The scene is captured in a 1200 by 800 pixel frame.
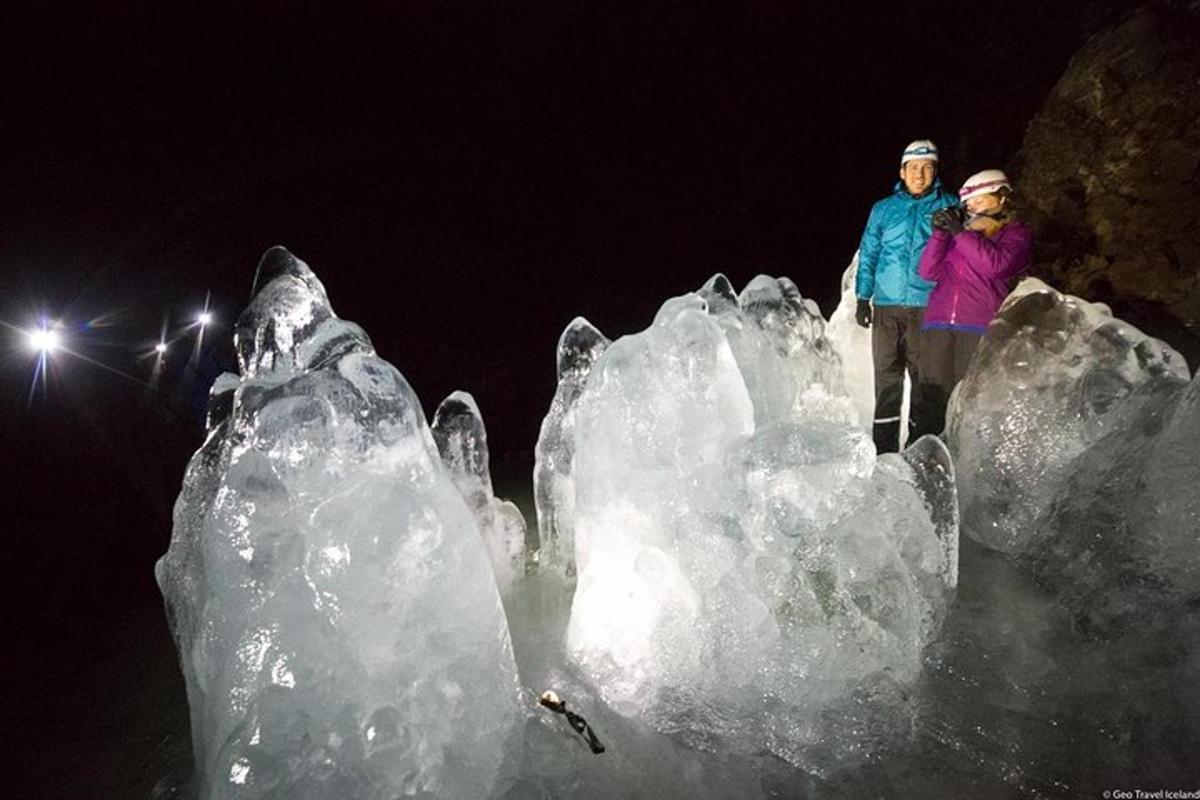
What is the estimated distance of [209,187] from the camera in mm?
17719

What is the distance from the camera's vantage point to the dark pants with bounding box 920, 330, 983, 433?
16.3 feet

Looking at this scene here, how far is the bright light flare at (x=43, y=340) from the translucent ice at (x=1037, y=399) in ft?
29.1

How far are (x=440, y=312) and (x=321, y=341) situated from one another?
16.4 meters

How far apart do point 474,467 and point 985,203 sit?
3953 mm

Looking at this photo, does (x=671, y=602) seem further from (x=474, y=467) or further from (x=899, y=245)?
(x=899, y=245)

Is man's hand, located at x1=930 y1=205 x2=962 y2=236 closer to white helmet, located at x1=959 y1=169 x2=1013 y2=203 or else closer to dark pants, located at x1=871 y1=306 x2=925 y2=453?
white helmet, located at x1=959 y1=169 x2=1013 y2=203

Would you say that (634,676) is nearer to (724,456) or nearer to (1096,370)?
(724,456)

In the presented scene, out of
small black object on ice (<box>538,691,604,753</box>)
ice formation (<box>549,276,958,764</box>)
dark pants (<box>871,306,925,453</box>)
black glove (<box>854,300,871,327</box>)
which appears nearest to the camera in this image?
small black object on ice (<box>538,691,604,753</box>)

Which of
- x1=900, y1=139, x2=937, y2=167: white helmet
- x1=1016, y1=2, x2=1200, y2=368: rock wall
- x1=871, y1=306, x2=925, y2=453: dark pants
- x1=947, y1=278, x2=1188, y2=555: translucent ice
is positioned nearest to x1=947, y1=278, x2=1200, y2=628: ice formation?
x1=947, y1=278, x2=1188, y2=555: translucent ice

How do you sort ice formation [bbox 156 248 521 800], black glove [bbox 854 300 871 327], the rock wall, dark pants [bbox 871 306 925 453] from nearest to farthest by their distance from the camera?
ice formation [bbox 156 248 521 800] → dark pants [bbox 871 306 925 453] → black glove [bbox 854 300 871 327] → the rock wall

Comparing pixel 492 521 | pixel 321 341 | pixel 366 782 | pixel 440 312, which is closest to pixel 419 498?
pixel 321 341

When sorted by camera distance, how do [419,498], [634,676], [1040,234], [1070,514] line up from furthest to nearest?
[1040,234]
[1070,514]
[634,676]
[419,498]

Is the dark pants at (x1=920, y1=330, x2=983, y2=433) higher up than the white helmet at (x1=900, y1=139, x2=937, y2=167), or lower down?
lower down

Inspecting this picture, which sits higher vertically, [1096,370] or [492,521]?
[1096,370]
